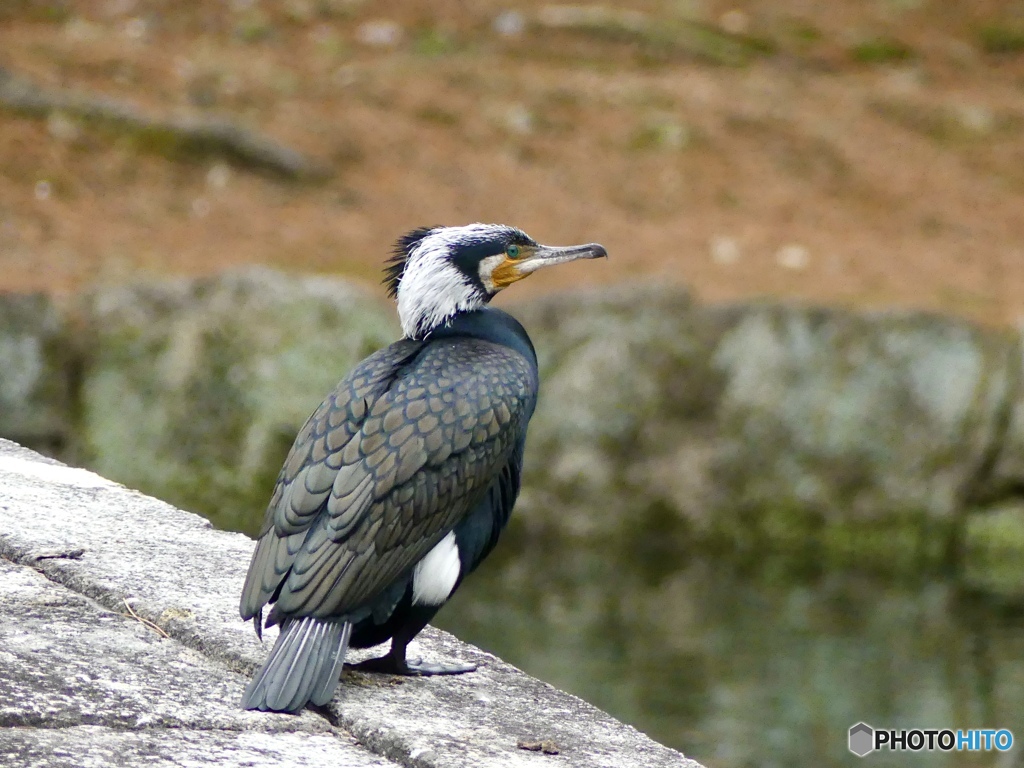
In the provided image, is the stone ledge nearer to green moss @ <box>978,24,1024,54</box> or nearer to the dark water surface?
the dark water surface

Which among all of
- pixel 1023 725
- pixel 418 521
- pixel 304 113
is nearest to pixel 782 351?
pixel 1023 725

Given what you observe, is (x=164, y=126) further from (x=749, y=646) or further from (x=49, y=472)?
(x=49, y=472)

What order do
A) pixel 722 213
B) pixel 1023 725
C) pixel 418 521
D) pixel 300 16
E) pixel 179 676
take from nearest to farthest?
1. pixel 179 676
2. pixel 418 521
3. pixel 1023 725
4. pixel 722 213
5. pixel 300 16

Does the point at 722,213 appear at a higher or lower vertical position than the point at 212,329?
higher

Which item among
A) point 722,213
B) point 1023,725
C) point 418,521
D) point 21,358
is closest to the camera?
point 418,521

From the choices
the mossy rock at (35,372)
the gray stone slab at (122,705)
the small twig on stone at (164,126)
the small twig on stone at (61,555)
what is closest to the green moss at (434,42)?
the small twig on stone at (164,126)

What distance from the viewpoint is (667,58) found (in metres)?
13.6

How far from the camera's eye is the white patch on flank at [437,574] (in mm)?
2943

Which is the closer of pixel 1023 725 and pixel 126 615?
pixel 126 615

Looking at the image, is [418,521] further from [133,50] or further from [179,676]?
[133,50]

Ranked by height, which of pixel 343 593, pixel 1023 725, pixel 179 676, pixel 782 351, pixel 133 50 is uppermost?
pixel 133 50

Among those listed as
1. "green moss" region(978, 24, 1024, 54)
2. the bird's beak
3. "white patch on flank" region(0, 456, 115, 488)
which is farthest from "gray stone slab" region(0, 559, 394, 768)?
"green moss" region(978, 24, 1024, 54)

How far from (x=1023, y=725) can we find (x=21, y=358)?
534 centimetres

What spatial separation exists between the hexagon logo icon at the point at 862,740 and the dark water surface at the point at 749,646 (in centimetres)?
6
